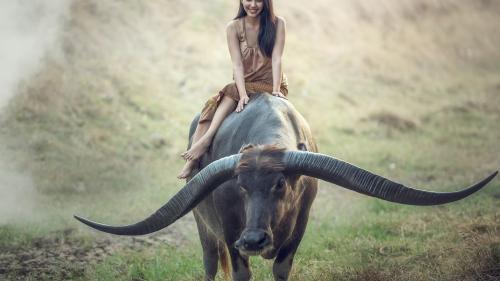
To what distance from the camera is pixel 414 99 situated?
53.5 feet

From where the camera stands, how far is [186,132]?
11.9 m

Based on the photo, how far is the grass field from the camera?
6.43m

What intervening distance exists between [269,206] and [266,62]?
1624mm

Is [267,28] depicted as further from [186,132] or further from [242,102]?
[186,132]

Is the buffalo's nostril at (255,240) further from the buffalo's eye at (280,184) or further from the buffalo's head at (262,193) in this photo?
the buffalo's eye at (280,184)

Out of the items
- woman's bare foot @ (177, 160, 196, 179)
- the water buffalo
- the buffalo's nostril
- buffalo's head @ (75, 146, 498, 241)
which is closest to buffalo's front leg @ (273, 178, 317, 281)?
the water buffalo

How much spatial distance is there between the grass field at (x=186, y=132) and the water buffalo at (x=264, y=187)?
94 cm

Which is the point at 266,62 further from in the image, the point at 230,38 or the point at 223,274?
the point at 223,274

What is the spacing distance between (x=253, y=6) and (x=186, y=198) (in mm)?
1621

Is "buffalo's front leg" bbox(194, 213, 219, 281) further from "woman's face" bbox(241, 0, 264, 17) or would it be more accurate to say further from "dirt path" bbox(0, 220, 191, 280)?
"woman's face" bbox(241, 0, 264, 17)

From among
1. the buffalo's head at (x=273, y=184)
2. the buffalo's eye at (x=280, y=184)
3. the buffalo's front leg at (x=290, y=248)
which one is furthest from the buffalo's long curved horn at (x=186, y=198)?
the buffalo's front leg at (x=290, y=248)

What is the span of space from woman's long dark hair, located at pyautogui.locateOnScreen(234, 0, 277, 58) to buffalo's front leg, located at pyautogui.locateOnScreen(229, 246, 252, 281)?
5.27 ft

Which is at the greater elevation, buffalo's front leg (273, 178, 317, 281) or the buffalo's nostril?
the buffalo's nostril

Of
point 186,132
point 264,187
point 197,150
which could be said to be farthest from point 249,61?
point 186,132
